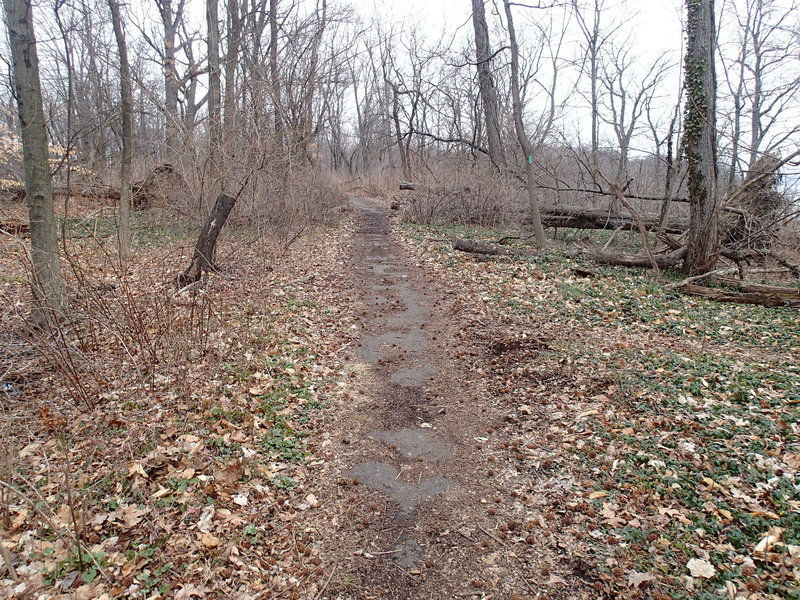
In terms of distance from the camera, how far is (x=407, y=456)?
428 cm

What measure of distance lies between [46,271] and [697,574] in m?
7.42

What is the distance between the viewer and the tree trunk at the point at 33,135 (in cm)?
Answer: 590

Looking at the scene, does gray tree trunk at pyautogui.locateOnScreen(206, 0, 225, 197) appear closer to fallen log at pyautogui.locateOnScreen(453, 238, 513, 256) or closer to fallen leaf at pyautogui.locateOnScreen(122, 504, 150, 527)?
fallen log at pyautogui.locateOnScreen(453, 238, 513, 256)

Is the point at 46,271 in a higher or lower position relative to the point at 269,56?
lower

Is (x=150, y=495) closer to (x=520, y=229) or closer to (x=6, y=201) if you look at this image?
(x=520, y=229)

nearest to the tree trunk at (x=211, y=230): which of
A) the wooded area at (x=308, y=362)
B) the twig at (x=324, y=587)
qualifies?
the wooded area at (x=308, y=362)

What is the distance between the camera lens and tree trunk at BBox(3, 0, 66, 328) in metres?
5.90

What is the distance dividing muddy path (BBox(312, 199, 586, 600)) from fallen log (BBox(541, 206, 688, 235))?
8912 mm

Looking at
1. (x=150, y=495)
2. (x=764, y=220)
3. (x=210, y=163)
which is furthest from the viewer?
(x=210, y=163)

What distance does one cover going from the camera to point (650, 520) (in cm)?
328

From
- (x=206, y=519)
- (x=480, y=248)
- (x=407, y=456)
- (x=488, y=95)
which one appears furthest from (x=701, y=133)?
(x=206, y=519)

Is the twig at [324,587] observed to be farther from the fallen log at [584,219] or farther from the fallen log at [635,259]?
the fallen log at [584,219]

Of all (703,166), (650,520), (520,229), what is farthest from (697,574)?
(520,229)

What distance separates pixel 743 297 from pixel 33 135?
10201 mm
